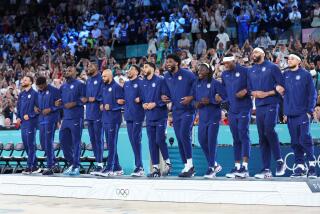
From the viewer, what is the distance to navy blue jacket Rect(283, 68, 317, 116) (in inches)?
529

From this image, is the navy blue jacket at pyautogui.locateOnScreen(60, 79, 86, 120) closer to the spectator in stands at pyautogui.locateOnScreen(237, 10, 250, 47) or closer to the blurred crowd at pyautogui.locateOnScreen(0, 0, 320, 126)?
the blurred crowd at pyautogui.locateOnScreen(0, 0, 320, 126)

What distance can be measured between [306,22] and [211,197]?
1046 cm

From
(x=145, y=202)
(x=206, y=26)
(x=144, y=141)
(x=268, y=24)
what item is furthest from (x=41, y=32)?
(x=145, y=202)

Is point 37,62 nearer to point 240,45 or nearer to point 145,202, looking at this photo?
point 240,45

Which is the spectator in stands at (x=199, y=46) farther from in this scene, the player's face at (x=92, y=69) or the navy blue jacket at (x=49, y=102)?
the player's face at (x=92, y=69)

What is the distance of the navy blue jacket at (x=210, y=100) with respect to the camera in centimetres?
1448

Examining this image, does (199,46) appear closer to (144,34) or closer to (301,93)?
(144,34)

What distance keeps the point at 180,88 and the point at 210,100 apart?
2.14 feet

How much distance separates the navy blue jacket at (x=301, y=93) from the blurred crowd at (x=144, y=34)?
11.6ft

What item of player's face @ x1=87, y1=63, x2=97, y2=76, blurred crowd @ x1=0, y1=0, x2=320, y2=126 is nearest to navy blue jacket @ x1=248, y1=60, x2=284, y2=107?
blurred crowd @ x1=0, y1=0, x2=320, y2=126

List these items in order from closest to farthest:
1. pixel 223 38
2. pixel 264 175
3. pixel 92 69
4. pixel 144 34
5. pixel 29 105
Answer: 1. pixel 264 175
2. pixel 92 69
3. pixel 29 105
4. pixel 223 38
5. pixel 144 34

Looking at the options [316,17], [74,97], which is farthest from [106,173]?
[316,17]

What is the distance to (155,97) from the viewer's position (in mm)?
15109

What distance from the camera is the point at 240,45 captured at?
23906mm
